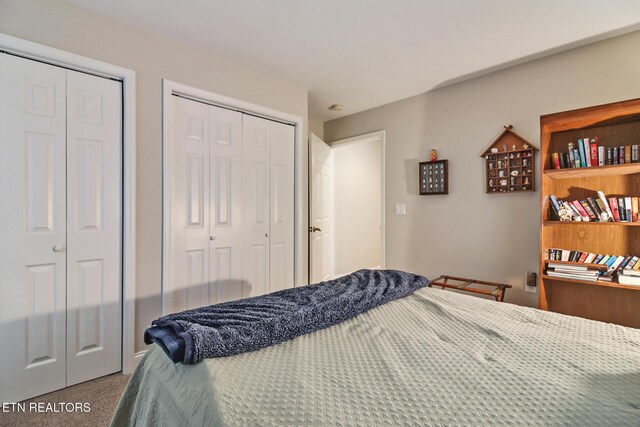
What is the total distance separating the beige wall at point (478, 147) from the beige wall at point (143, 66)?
2.05 m

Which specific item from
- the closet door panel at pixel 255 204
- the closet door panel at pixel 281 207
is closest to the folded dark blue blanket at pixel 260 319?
the closet door panel at pixel 255 204

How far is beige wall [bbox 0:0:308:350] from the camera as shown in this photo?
73.8 inches

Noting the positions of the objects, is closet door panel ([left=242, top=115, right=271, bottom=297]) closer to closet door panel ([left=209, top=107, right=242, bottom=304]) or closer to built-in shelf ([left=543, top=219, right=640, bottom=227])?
closet door panel ([left=209, top=107, right=242, bottom=304])

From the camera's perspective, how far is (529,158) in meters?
2.71

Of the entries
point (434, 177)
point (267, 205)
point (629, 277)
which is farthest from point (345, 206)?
point (629, 277)

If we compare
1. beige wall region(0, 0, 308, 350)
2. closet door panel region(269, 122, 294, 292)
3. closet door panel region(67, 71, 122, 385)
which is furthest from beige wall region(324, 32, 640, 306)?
A: closet door panel region(67, 71, 122, 385)

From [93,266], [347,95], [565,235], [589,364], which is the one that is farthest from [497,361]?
[347,95]

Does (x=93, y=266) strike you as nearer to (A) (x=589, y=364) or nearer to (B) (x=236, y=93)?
(B) (x=236, y=93)

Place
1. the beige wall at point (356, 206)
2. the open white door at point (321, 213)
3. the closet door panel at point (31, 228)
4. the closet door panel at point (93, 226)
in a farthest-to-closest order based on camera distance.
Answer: the beige wall at point (356, 206) < the open white door at point (321, 213) < the closet door panel at point (93, 226) < the closet door panel at point (31, 228)

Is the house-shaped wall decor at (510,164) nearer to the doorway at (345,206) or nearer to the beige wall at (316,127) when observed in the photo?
the doorway at (345,206)

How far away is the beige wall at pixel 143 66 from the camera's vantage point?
187 centimetres

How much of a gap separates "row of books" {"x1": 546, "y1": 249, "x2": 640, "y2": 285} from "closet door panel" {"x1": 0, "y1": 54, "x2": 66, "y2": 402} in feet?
11.4

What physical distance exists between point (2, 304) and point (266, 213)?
191 centimetres

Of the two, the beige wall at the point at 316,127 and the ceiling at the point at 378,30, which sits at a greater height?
the ceiling at the point at 378,30
